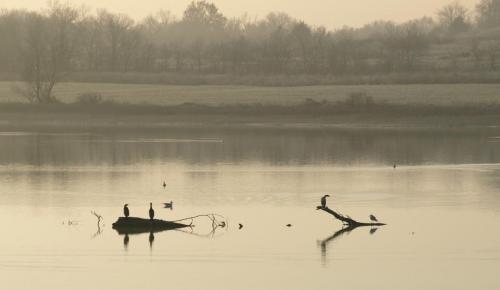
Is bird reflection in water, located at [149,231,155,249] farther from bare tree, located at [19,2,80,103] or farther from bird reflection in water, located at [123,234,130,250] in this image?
bare tree, located at [19,2,80,103]

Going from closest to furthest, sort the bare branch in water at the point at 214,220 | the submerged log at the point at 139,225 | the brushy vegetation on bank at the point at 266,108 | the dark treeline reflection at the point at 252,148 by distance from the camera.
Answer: the submerged log at the point at 139,225 < the bare branch in water at the point at 214,220 < the dark treeline reflection at the point at 252,148 < the brushy vegetation on bank at the point at 266,108

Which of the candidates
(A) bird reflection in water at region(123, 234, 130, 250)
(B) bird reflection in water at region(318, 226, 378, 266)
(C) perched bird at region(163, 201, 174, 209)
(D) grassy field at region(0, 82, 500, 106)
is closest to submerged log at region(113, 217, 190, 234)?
(A) bird reflection in water at region(123, 234, 130, 250)

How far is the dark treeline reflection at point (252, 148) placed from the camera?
48062mm

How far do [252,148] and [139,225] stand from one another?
25592 millimetres

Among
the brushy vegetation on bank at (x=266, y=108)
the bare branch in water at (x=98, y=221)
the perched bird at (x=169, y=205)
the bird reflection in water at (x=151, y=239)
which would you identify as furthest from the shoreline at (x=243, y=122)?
the bird reflection in water at (x=151, y=239)

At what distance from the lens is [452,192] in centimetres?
3672

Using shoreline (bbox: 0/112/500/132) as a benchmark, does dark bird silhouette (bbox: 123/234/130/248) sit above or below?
below

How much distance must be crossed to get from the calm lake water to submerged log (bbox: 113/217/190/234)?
247mm

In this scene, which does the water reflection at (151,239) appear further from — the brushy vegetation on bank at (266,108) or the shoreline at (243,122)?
the brushy vegetation on bank at (266,108)

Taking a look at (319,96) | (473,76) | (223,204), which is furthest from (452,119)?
(223,204)

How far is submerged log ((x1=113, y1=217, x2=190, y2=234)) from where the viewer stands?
93.4 ft

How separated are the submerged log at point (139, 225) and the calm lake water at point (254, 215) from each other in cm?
25

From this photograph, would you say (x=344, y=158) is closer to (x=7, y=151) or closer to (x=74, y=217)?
(x=7, y=151)

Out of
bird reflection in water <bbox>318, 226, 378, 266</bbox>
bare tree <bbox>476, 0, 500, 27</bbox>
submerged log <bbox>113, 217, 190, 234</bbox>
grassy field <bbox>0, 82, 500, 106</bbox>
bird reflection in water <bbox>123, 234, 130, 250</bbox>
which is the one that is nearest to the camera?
bird reflection in water <bbox>318, 226, 378, 266</bbox>
